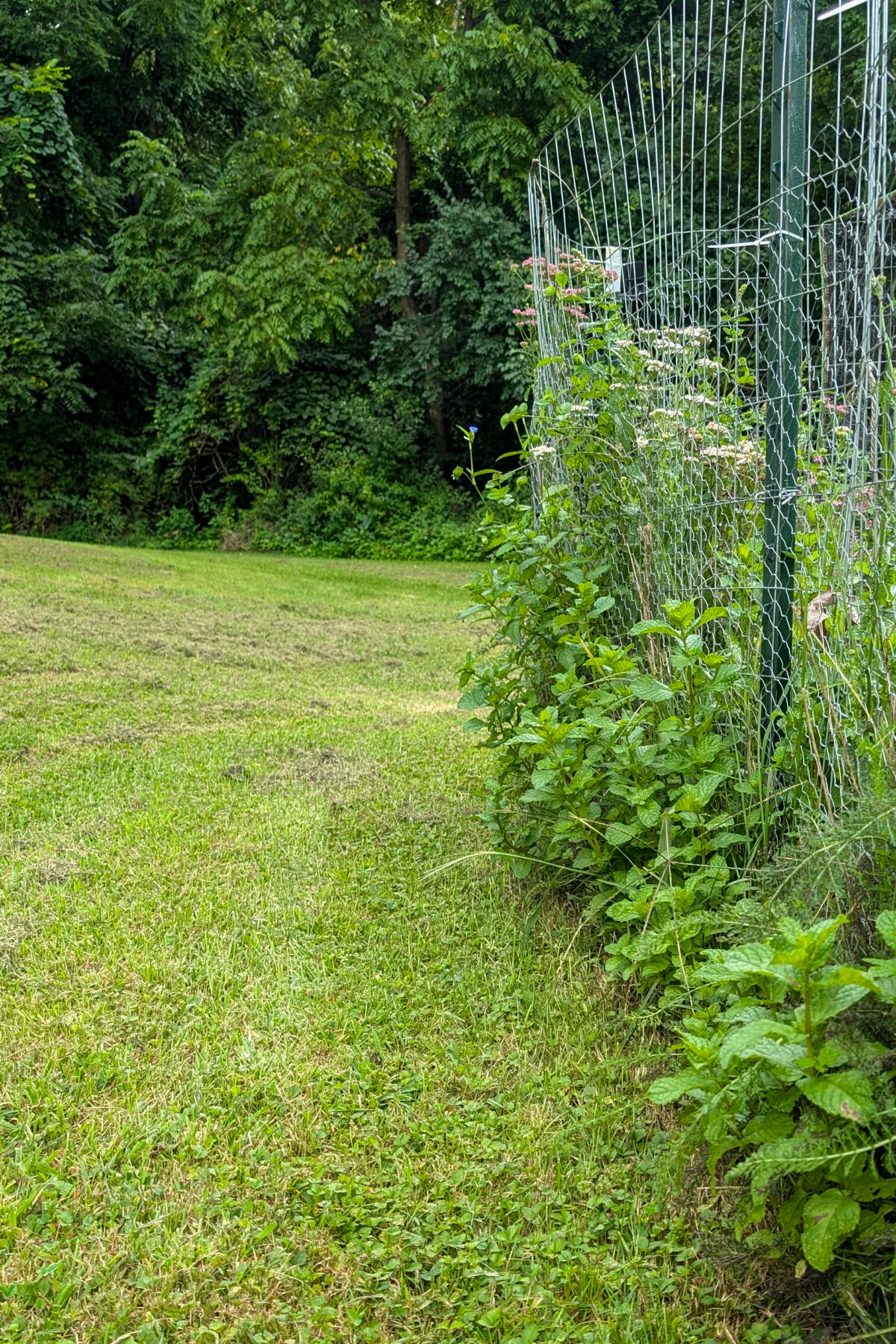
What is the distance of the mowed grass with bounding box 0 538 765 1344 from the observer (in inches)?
59.4

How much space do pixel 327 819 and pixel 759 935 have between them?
72.0 inches

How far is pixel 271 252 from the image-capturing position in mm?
13383

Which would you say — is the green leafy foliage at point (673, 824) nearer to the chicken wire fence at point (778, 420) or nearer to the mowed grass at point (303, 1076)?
the chicken wire fence at point (778, 420)

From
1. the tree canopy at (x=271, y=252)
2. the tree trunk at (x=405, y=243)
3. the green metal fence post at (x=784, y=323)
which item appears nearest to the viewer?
the green metal fence post at (x=784, y=323)

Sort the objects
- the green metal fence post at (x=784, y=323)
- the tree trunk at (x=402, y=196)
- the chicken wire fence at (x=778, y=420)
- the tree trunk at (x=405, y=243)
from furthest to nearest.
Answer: the tree trunk at (x=402, y=196) < the tree trunk at (x=405, y=243) < the green metal fence post at (x=784, y=323) < the chicken wire fence at (x=778, y=420)

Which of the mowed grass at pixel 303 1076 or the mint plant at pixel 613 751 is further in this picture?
the mint plant at pixel 613 751

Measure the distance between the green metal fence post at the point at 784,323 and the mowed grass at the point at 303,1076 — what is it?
0.91m

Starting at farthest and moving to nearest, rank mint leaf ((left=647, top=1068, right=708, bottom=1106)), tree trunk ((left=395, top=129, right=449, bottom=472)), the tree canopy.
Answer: tree trunk ((left=395, top=129, right=449, bottom=472)), the tree canopy, mint leaf ((left=647, top=1068, right=708, bottom=1106))

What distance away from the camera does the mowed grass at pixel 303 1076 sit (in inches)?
59.4

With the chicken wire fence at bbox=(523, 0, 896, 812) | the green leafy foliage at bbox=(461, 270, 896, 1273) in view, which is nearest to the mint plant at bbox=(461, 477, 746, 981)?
the green leafy foliage at bbox=(461, 270, 896, 1273)

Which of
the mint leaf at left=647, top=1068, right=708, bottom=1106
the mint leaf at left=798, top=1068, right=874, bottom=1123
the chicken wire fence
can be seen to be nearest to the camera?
the mint leaf at left=798, top=1068, right=874, bottom=1123

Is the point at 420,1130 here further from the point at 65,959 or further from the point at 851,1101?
the point at 65,959

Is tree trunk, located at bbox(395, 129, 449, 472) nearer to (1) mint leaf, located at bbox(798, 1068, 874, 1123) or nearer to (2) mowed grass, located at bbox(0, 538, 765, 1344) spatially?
(2) mowed grass, located at bbox(0, 538, 765, 1344)

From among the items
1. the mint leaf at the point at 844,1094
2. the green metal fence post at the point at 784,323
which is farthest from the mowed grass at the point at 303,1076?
the green metal fence post at the point at 784,323
